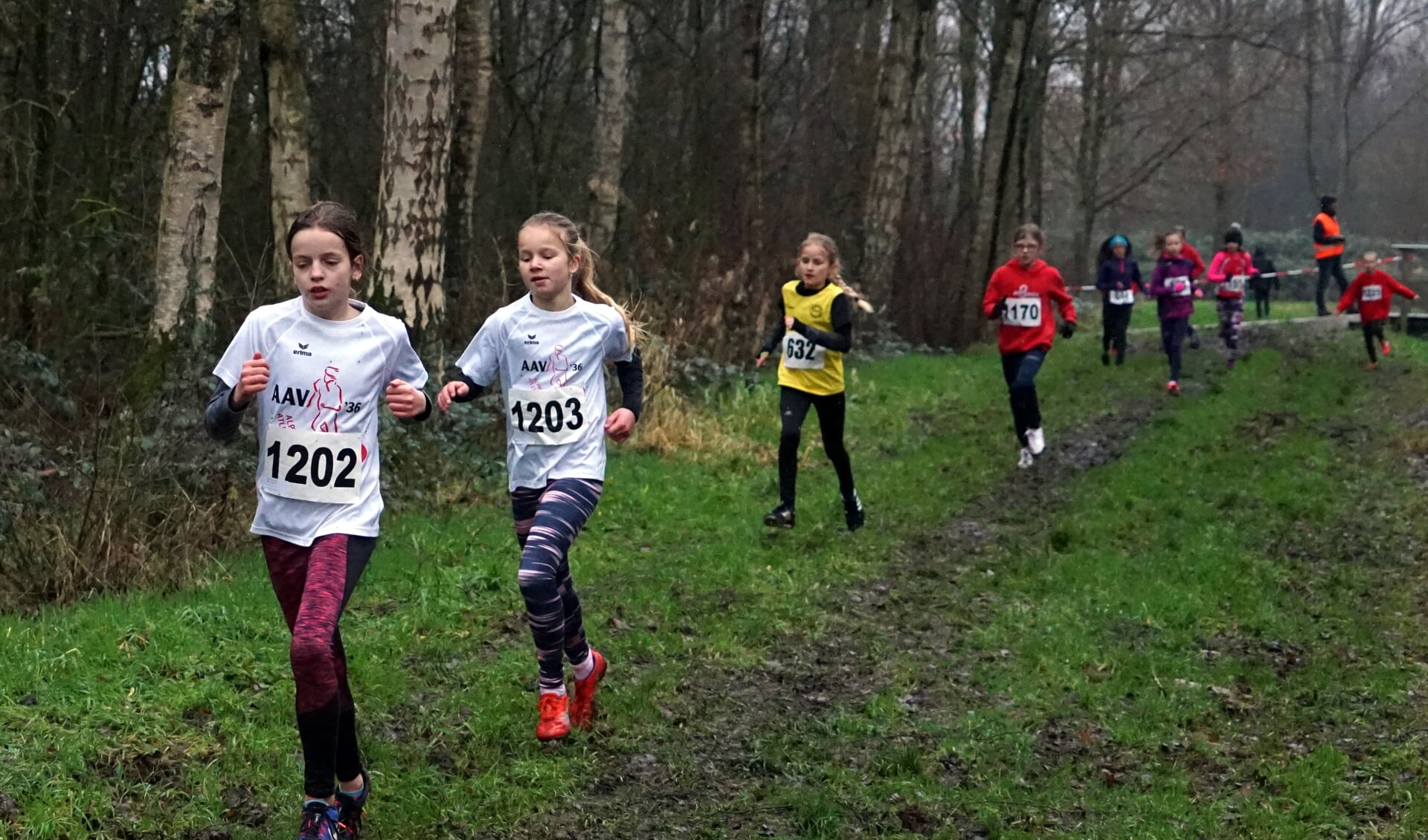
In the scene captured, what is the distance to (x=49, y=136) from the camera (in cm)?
1254

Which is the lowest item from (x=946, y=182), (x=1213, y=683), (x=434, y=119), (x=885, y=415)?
(x=1213, y=683)

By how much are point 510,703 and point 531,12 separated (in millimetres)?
20455

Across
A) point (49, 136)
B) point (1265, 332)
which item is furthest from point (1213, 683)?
point (1265, 332)

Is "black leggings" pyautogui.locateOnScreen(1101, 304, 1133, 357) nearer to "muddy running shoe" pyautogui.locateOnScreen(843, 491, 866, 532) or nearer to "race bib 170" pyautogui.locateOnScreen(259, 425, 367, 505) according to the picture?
"muddy running shoe" pyautogui.locateOnScreen(843, 491, 866, 532)

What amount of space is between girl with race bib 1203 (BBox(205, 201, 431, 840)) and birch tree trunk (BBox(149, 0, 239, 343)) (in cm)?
433

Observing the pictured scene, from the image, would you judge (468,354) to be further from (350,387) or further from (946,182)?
(946,182)

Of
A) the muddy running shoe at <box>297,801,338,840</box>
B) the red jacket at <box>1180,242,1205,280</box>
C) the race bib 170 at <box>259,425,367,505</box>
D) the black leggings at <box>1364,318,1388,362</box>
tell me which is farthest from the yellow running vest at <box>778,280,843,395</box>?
the black leggings at <box>1364,318,1388,362</box>

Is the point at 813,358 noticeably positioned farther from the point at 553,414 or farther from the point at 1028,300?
the point at 553,414

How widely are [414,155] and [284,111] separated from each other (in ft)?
7.09

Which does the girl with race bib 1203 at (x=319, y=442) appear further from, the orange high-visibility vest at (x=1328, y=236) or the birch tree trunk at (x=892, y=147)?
the orange high-visibility vest at (x=1328, y=236)

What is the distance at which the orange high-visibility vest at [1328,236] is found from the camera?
23.2 m

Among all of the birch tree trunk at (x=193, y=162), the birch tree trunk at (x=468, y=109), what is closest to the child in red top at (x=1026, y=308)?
the birch tree trunk at (x=468, y=109)

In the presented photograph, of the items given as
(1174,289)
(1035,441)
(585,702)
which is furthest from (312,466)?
(1174,289)

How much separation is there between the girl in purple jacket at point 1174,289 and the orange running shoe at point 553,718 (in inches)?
495
